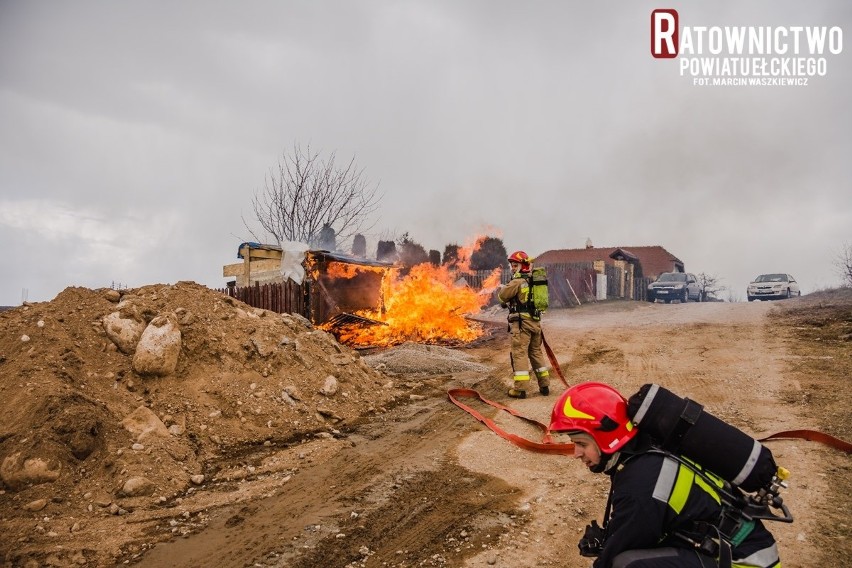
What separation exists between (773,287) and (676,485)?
28454 mm

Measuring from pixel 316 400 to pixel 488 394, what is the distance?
312 cm

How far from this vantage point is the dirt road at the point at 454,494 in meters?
3.86

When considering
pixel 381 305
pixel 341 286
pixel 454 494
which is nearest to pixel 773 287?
pixel 381 305

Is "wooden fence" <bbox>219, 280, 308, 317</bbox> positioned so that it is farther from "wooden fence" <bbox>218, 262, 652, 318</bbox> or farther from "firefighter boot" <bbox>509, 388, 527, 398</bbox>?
"firefighter boot" <bbox>509, 388, 527, 398</bbox>

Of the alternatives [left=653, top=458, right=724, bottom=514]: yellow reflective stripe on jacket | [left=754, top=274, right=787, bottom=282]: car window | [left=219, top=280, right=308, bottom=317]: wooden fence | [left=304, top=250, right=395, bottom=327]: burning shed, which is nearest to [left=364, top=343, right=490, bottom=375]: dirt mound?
[left=304, top=250, right=395, bottom=327]: burning shed

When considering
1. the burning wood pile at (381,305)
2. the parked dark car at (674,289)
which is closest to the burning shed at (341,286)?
the burning wood pile at (381,305)

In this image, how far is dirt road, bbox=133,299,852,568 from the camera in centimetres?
386

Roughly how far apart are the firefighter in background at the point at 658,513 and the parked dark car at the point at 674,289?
29570mm

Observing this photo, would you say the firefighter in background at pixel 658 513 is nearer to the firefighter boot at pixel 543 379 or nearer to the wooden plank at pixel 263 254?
the firefighter boot at pixel 543 379

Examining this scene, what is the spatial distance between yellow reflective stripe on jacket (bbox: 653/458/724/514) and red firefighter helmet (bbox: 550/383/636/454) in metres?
0.21

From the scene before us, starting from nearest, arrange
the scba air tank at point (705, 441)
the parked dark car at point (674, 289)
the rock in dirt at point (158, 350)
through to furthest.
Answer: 1. the scba air tank at point (705, 441)
2. the rock in dirt at point (158, 350)
3. the parked dark car at point (674, 289)

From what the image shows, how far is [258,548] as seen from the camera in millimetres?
4004

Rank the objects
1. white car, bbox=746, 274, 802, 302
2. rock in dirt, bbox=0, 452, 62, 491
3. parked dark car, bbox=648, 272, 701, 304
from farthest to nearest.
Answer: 1. parked dark car, bbox=648, 272, 701, 304
2. white car, bbox=746, 274, 802, 302
3. rock in dirt, bbox=0, 452, 62, 491

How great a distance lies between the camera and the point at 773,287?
25562 mm
